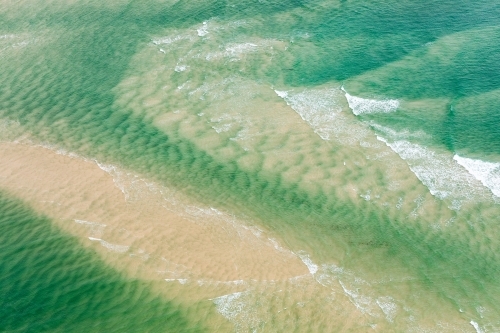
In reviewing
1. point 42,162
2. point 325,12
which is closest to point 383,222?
point 42,162

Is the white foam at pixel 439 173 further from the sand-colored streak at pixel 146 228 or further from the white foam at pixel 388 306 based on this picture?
the sand-colored streak at pixel 146 228

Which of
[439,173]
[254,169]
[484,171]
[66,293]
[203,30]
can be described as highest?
[203,30]

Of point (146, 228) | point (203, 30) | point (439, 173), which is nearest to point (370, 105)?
point (439, 173)

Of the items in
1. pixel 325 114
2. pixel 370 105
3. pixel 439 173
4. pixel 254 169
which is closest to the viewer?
pixel 439 173

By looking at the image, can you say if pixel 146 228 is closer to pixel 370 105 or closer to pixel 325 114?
pixel 325 114

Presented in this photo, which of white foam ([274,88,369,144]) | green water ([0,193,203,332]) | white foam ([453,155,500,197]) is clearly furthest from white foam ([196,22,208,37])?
white foam ([453,155,500,197])

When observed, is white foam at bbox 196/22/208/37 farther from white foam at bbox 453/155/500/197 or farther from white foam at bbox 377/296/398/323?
white foam at bbox 377/296/398/323
